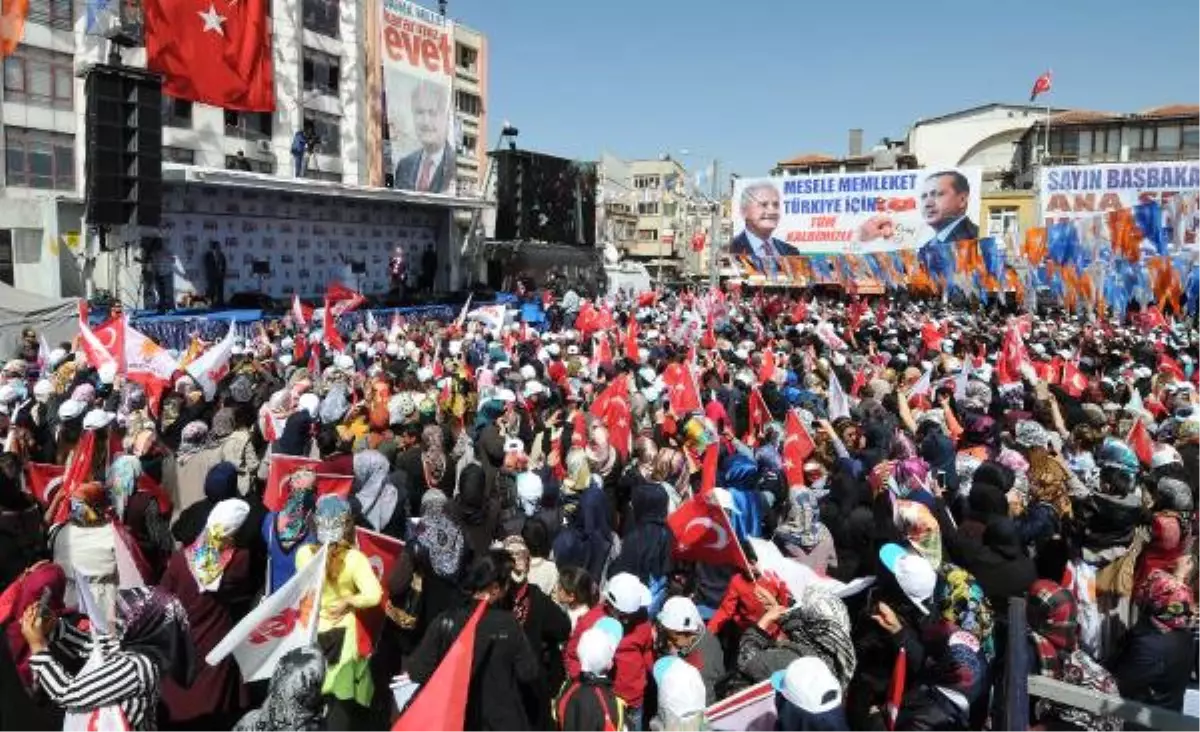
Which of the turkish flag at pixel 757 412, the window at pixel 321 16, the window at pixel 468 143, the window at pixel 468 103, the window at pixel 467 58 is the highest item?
the window at pixel 467 58

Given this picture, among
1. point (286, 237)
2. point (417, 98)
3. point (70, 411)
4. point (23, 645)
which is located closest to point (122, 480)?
point (23, 645)

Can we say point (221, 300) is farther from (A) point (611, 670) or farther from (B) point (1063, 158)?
(B) point (1063, 158)

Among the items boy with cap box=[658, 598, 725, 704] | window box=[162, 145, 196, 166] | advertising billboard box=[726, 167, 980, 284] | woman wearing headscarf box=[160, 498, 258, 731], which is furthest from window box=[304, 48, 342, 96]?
boy with cap box=[658, 598, 725, 704]

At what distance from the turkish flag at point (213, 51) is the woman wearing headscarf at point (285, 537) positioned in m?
22.9

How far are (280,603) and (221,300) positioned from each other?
21.4 meters

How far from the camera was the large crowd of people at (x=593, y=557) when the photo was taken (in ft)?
11.9

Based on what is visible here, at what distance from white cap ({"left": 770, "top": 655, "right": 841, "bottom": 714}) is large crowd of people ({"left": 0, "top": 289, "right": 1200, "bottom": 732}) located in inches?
0.6

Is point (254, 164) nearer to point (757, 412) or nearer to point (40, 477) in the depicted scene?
point (757, 412)

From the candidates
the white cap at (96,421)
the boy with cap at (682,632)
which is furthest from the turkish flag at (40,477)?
the boy with cap at (682,632)

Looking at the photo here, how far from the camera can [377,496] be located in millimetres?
5961

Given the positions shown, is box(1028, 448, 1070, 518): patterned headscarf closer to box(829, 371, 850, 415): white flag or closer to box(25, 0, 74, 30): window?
box(829, 371, 850, 415): white flag

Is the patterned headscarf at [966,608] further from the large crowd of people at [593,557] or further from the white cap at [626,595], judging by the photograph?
the white cap at [626,595]

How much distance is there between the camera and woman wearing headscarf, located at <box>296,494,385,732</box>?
421 centimetres

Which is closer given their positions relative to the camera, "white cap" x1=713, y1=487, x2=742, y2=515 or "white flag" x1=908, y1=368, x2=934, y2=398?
"white cap" x1=713, y1=487, x2=742, y2=515
